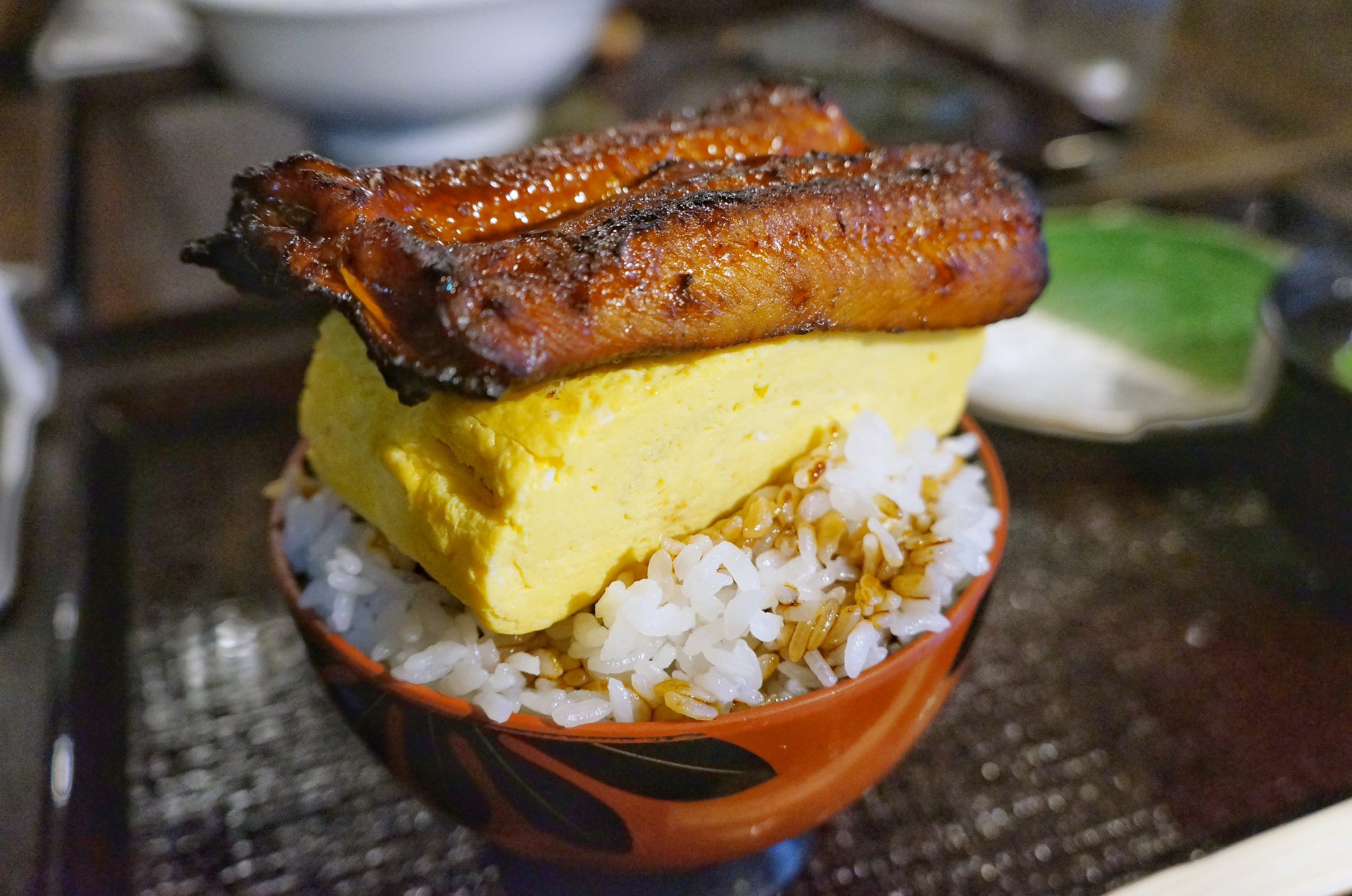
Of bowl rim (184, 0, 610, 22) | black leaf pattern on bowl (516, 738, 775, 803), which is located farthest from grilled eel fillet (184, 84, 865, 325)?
bowl rim (184, 0, 610, 22)

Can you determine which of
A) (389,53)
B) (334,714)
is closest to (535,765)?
(334,714)

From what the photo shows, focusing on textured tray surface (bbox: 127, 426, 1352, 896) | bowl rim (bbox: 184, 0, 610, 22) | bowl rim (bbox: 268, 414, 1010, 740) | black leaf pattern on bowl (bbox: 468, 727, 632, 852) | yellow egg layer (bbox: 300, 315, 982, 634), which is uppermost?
bowl rim (bbox: 184, 0, 610, 22)

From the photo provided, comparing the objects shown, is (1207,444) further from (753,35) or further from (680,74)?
(753,35)

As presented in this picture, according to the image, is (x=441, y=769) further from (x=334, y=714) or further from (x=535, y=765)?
(x=334, y=714)

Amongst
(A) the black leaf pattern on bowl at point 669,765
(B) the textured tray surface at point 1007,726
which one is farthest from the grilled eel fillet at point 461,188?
(B) the textured tray surface at point 1007,726

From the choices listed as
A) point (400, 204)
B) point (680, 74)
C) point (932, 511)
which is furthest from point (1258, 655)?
point (680, 74)

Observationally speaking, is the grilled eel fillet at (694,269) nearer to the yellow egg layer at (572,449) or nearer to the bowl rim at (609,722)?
the yellow egg layer at (572,449)

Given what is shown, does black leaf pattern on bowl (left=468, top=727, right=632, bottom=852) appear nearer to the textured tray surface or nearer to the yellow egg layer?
the yellow egg layer
